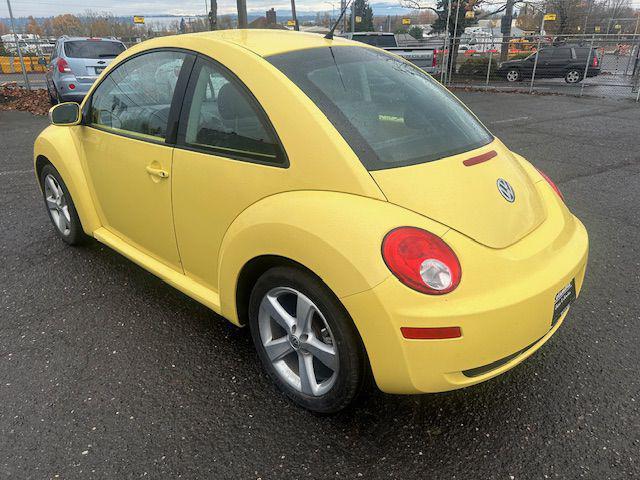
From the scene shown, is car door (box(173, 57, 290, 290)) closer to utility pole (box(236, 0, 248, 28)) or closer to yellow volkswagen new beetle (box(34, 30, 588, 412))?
yellow volkswagen new beetle (box(34, 30, 588, 412))

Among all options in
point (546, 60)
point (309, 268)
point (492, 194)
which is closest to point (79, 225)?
point (309, 268)

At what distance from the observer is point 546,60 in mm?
18234

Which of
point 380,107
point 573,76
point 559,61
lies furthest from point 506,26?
point 380,107

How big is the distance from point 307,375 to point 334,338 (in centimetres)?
35

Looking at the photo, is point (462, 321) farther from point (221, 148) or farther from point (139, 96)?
point (139, 96)

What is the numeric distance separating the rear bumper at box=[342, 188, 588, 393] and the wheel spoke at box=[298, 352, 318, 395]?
0.41m

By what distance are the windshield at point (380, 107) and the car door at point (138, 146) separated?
742mm

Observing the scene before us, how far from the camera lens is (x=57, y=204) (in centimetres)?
397

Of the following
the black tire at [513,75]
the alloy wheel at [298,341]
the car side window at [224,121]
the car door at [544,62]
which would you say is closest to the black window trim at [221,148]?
the car side window at [224,121]

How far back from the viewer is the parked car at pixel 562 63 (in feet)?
58.3

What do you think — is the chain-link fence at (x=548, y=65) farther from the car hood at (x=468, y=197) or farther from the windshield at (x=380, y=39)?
the car hood at (x=468, y=197)

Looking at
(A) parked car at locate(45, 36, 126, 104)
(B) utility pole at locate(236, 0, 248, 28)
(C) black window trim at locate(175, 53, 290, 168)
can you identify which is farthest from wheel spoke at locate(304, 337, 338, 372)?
(B) utility pole at locate(236, 0, 248, 28)

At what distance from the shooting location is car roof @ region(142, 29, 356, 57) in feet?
8.12

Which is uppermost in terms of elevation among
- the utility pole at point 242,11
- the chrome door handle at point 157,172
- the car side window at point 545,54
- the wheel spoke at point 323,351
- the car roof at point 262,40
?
the utility pole at point 242,11
